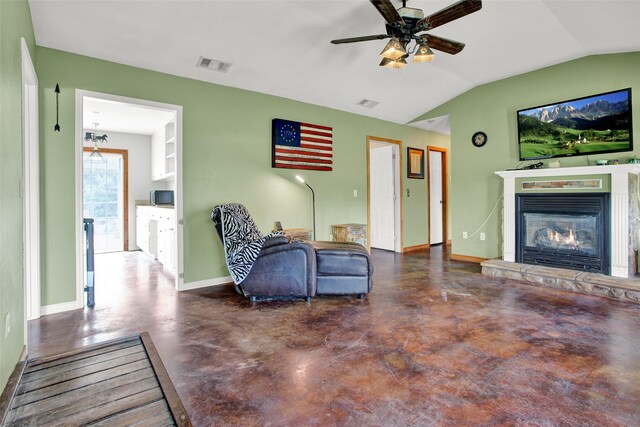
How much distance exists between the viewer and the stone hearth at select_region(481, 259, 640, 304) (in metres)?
3.58

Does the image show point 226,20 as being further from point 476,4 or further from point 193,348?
point 193,348

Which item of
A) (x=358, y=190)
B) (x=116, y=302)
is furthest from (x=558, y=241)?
(x=116, y=302)

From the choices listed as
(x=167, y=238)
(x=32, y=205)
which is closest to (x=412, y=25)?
(x=32, y=205)

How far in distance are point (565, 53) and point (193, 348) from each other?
5.38 meters

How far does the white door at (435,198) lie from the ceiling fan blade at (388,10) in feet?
16.0

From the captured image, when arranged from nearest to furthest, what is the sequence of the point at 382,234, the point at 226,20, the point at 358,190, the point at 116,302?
1. the point at 226,20
2. the point at 116,302
3. the point at 358,190
4. the point at 382,234

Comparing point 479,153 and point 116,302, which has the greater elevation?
point 479,153

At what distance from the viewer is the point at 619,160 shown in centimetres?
407

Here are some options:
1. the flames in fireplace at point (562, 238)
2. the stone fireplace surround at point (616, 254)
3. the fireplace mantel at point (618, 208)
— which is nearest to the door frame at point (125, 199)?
the stone fireplace surround at point (616, 254)

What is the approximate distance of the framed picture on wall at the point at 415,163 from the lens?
6.86m

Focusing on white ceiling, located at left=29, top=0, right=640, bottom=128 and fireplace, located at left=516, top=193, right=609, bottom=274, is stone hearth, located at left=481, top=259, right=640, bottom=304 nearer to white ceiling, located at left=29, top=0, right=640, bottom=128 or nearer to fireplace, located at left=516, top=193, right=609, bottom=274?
fireplace, located at left=516, top=193, right=609, bottom=274

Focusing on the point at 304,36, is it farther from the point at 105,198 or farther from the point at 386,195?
the point at 105,198

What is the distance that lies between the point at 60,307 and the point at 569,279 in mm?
5547

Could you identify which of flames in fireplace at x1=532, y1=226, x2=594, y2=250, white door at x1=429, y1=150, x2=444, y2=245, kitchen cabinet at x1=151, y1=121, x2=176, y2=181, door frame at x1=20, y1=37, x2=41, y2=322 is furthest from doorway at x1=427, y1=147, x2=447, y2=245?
door frame at x1=20, y1=37, x2=41, y2=322
